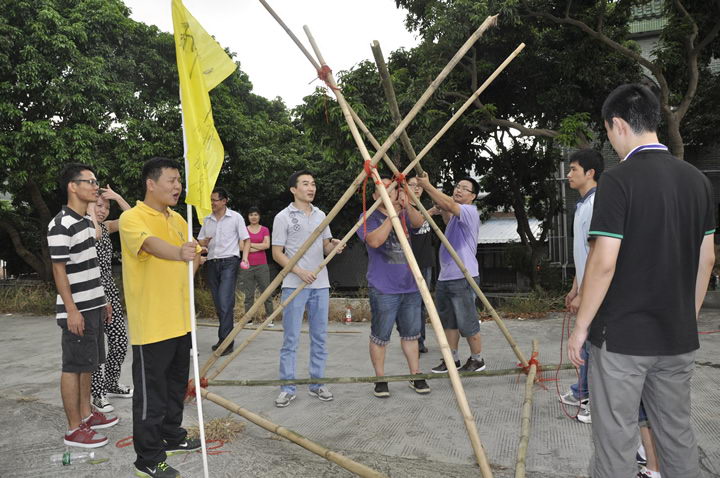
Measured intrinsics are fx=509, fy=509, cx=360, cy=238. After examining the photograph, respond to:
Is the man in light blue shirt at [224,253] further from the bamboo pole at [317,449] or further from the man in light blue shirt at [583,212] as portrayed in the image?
the man in light blue shirt at [583,212]

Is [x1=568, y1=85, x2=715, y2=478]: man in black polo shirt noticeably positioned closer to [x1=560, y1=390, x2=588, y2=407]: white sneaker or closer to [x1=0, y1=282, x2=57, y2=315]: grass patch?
[x1=560, y1=390, x2=588, y2=407]: white sneaker

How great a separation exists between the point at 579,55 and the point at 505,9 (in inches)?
86.2

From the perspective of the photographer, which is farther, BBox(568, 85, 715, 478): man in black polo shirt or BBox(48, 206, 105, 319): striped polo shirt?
BBox(48, 206, 105, 319): striped polo shirt

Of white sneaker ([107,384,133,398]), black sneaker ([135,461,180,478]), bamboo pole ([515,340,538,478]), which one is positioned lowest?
white sneaker ([107,384,133,398])

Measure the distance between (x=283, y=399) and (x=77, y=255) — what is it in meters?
1.87

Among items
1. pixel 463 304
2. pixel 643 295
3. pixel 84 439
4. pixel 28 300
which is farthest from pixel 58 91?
pixel 643 295

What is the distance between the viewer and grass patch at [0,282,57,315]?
34.3 feet

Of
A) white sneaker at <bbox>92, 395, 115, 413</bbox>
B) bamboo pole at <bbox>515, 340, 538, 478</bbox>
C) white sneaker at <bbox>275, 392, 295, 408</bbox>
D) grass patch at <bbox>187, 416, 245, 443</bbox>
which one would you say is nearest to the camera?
bamboo pole at <bbox>515, 340, 538, 478</bbox>

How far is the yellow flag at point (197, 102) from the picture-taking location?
2867mm

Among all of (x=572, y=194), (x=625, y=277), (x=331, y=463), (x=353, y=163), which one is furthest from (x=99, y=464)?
(x=572, y=194)

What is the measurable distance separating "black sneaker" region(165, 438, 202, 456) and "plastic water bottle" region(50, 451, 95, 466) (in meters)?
0.47

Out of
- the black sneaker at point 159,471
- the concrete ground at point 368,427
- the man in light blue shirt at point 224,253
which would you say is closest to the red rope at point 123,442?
the concrete ground at point 368,427

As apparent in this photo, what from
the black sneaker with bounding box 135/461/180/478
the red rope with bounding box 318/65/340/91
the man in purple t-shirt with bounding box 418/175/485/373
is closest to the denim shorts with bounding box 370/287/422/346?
the man in purple t-shirt with bounding box 418/175/485/373

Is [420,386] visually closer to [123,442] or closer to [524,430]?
[524,430]
